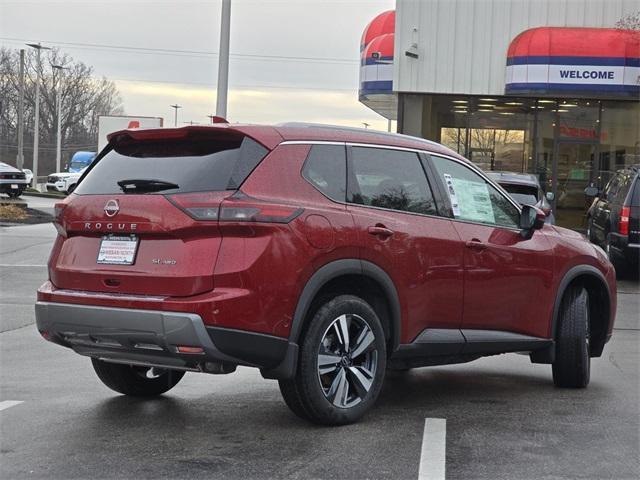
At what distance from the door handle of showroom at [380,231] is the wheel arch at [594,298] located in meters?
1.84

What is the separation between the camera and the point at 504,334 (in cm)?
643

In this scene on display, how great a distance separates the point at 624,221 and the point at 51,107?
85.0 metres

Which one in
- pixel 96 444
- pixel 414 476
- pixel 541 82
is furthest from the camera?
pixel 541 82

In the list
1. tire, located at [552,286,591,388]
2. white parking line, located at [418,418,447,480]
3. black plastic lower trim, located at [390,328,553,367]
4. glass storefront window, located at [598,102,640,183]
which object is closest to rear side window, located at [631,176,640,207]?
tire, located at [552,286,591,388]

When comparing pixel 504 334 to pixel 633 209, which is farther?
pixel 633 209

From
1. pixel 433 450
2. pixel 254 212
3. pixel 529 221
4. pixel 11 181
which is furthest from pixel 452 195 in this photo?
pixel 11 181

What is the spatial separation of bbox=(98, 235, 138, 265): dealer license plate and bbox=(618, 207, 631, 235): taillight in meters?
10.8

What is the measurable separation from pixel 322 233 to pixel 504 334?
188 centimetres

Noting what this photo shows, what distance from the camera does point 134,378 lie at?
20.6 ft

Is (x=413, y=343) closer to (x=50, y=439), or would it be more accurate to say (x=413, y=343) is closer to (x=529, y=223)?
(x=529, y=223)

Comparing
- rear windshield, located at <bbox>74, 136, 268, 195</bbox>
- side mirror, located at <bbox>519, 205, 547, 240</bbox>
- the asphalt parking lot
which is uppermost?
rear windshield, located at <bbox>74, 136, 268, 195</bbox>

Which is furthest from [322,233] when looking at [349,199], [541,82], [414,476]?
[541,82]

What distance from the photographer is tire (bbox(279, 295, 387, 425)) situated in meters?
5.21

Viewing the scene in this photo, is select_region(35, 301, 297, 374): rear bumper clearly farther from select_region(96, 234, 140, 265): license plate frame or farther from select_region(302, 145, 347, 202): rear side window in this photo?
select_region(302, 145, 347, 202): rear side window
